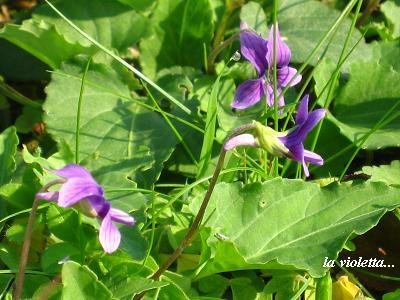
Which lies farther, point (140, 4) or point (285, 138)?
point (140, 4)

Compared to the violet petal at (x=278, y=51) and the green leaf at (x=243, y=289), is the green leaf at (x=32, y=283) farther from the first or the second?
the violet petal at (x=278, y=51)

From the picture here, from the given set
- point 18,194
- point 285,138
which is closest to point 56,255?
point 18,194

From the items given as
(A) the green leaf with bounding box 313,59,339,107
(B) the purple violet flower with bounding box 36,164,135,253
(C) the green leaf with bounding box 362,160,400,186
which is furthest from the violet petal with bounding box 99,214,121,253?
(A) the green leaf with bounding box 313,59,339,107

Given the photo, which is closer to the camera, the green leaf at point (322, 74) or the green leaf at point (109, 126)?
the green leaf at point (109, 126)

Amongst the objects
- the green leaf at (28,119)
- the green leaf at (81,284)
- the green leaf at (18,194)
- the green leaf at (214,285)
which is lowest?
the green leaf at (28,119)

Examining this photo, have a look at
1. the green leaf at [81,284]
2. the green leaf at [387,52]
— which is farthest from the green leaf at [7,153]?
the green leaf at [387,52]

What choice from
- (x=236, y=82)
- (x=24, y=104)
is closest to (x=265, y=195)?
(x=236, y=82)

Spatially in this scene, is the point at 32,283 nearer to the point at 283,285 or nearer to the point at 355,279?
the point at 283,285
